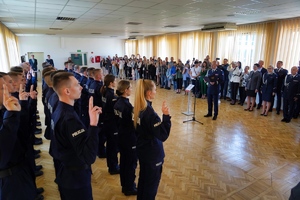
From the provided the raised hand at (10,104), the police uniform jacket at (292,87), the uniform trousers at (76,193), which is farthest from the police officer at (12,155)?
the police uniform jacket at (292,87)

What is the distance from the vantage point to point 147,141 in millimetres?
2145

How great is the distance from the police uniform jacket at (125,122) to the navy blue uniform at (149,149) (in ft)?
1.63

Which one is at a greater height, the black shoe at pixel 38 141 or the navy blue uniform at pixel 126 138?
the navy blue uniform at pixel 126 138

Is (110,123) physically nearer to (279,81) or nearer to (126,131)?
(126,131)

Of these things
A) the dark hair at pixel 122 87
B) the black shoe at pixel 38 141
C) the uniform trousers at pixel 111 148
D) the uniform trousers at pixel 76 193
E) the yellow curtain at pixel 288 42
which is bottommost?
the black shoe at pixel 38 141

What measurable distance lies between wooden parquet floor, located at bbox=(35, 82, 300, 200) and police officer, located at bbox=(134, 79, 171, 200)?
2.83 ft

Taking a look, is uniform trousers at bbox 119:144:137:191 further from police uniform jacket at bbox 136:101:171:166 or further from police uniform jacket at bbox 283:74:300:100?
police uniform jacket at bbox 283:74:300:100

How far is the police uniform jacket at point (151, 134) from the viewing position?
2016 mm

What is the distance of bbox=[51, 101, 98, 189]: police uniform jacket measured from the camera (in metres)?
1.54

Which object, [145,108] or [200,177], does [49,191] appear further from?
[200,177]

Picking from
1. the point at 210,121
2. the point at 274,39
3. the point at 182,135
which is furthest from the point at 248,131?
the point at 274,39

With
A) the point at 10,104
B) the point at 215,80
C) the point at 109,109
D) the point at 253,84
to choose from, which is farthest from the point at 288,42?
the point at 10,104

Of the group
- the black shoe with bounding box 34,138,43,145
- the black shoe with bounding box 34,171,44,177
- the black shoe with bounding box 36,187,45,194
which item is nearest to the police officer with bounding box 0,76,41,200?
the black shoe with bounding box 36,187,45,194

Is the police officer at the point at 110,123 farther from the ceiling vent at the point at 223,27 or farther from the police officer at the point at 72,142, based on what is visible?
the ceiling vent at the point at 223,27
